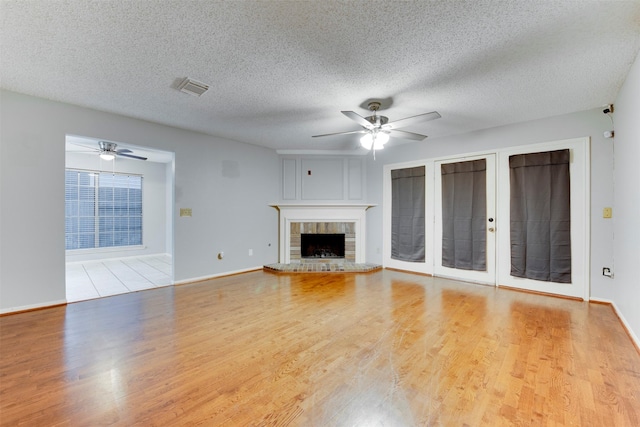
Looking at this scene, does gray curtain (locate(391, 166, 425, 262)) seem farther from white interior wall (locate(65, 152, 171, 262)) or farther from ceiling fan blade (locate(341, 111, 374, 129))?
white interior wall (locate(65, 152, 171, 262))

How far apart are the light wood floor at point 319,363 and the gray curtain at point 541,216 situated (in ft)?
1.74

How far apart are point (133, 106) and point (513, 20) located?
13.0 feet

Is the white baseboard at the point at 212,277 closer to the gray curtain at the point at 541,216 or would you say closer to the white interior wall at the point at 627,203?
the gray curtain at the point at 541,216

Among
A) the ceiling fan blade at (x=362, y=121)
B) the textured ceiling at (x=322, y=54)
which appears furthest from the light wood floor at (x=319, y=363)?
the textured ceiling at (x=322, y=54)

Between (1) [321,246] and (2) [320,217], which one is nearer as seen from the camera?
(2) [320,217]

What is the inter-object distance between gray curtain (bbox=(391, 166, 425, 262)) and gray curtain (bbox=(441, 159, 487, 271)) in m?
0.40

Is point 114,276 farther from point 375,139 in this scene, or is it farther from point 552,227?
point 552,227

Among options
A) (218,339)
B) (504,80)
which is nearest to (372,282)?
(218,339)

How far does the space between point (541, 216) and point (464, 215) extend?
3.20ft

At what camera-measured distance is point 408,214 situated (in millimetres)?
5062

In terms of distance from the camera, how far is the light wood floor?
152 cm

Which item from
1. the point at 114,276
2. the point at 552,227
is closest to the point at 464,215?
the point at 552,227

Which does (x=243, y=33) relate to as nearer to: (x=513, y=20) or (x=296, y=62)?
(x=296, y=62)

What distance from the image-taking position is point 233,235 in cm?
498
